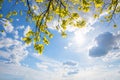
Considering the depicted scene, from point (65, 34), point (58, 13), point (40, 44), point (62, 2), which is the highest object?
point (62, 2)

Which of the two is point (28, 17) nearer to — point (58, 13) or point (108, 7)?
point (58, 13)

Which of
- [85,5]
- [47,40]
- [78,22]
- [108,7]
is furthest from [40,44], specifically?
[108,7]

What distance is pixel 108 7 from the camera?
48.9 ft

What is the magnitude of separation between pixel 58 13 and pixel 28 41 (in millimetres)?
2674

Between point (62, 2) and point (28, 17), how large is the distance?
270 cm

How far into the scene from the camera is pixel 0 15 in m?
15.3

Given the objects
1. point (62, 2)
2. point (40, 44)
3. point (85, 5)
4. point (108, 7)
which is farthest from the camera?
point (108, 7)

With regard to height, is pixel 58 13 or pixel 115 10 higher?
pixel 115 10

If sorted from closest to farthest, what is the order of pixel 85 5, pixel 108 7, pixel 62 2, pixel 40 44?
pixel 85 5 < pixel 40 44 < pixel 62 2 < pixel 108 7

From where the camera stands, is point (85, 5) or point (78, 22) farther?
point (78, 22)

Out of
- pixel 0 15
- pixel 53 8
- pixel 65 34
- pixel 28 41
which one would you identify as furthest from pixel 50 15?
pixel 0 15

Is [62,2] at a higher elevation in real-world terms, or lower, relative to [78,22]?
higher

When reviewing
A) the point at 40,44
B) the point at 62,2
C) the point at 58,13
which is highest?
the point at 62,2

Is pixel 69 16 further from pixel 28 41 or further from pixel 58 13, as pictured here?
pixel 28 41
